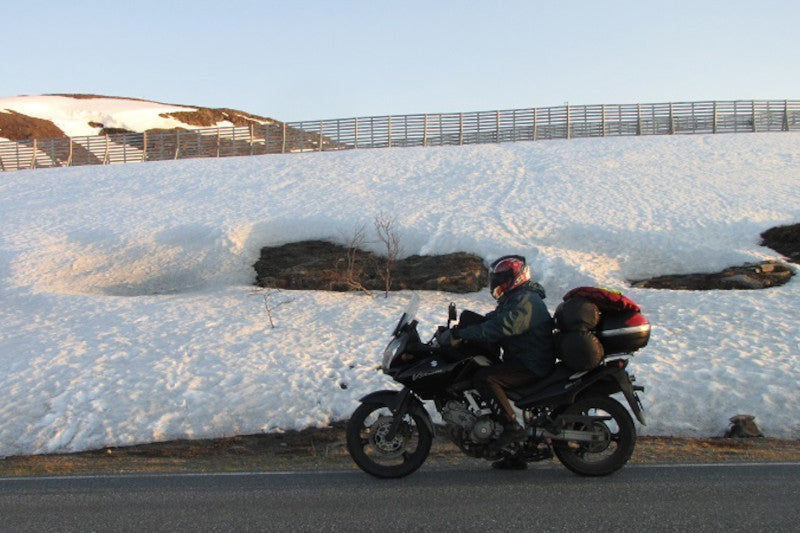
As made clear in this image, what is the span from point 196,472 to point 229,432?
2332mm

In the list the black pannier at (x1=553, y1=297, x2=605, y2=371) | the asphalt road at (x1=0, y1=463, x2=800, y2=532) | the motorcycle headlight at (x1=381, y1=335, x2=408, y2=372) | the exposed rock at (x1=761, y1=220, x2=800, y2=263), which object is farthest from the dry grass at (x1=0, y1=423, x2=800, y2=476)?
the exposed rock at (x1=761, y1=220, x2=800, y2=263)

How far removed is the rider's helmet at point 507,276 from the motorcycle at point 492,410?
1.66 ft

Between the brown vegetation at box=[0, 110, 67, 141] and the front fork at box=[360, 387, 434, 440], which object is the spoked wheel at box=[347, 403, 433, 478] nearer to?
the front fork at box=[360, 387, 434, 440]

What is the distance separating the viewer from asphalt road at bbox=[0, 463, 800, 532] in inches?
188

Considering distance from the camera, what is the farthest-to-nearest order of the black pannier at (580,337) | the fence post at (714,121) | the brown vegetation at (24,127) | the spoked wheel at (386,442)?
1. the brown vegetation at (24,127)
2. the fence post at (714,121)
3. the spoked wheel at (386,442)
4. the black pannier at (580,337)

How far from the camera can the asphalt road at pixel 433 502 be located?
15.7 feet

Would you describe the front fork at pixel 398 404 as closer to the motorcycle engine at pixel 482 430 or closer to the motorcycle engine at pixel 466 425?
the motorcycle engine at pixel 466 425

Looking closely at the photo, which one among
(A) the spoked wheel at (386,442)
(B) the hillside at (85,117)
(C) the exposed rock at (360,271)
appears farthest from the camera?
(B) the hillside at (85,117)

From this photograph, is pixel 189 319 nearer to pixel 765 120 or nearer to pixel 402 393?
pixel 402 393

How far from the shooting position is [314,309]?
16.0 meters

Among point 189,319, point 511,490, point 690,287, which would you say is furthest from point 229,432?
point 690,287

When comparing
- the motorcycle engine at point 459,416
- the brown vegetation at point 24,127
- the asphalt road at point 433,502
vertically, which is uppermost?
the brown vegetation at point 24,127

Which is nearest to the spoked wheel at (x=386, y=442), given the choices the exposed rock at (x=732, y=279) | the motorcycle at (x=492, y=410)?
the motorcycle at (x=492, y=410)

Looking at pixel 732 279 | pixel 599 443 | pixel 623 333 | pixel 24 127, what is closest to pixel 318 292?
pixel 732 279
